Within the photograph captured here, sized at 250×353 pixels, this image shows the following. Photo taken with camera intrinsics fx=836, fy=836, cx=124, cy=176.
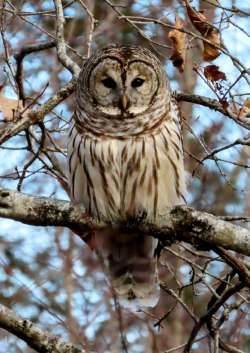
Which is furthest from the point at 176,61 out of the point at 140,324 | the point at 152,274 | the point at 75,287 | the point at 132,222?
the point at 140,324

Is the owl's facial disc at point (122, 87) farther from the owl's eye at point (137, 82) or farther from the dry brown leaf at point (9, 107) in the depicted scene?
the dry brown leaf at point (9, 107)

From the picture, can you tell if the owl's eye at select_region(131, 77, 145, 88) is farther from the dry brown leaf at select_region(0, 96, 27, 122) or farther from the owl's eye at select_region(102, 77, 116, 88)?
the dry brown leaf at select_region(0, 96, 27, 122)

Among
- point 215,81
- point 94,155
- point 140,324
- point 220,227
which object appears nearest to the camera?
point 220,227

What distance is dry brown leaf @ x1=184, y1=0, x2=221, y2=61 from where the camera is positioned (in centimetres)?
471

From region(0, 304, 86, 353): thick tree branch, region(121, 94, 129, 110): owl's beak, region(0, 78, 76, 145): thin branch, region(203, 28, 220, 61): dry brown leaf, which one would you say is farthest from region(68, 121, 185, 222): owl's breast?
region(0, 304, 86, 353): thick tree branch

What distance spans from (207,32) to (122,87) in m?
0.75

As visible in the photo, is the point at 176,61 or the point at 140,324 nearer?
the point at 176,61

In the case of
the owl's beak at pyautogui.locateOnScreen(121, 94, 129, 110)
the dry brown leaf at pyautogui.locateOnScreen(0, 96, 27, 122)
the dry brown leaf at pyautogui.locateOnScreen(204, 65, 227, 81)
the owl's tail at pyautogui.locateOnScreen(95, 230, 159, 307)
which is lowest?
the owl's tail at pyautogui.locateOnScreen(95, 230, 159, 307)

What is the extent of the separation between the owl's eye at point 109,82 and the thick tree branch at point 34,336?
186 cm

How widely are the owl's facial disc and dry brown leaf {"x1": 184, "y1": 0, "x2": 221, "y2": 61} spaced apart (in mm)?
701

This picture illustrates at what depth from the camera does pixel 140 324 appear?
10.1 metres

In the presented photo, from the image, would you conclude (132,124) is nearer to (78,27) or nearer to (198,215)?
(198,215)

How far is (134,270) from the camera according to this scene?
5547 mm

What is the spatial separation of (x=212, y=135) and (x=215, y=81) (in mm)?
6224
